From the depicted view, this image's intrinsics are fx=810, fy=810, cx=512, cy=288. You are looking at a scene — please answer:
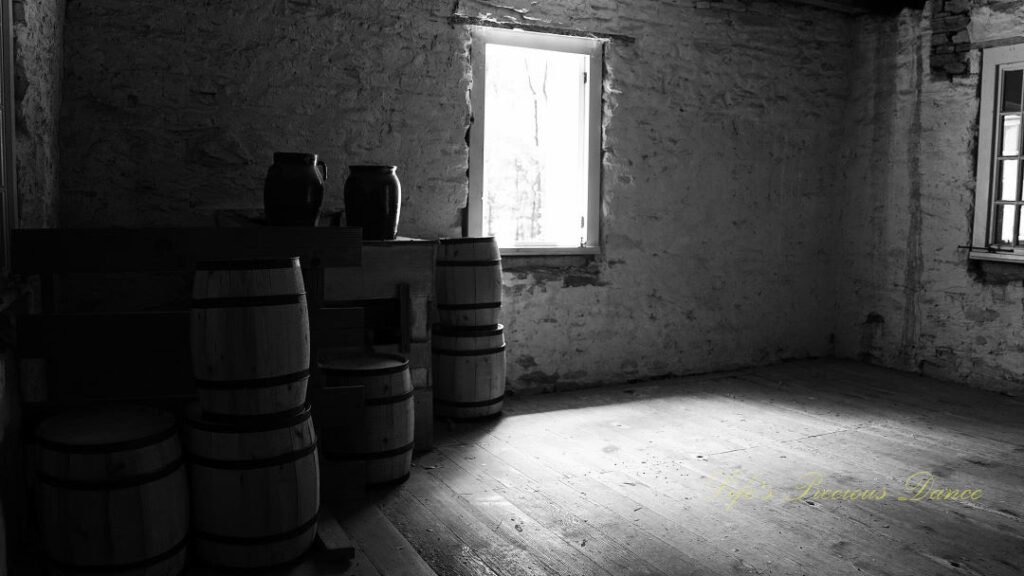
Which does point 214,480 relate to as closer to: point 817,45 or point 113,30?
point 113,30

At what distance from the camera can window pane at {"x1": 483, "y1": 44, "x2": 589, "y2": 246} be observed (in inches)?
189

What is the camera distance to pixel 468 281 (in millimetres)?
4109

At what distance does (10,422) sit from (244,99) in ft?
7.05

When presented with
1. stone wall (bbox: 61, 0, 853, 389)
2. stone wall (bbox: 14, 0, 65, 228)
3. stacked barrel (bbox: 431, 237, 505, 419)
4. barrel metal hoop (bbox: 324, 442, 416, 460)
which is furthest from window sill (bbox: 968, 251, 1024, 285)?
stone wall (bbox: 14, 0, 65, 228)

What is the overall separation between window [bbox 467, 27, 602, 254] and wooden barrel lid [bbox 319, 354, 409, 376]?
1.48 m

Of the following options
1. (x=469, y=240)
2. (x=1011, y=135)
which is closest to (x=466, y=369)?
(x=469, y=240)

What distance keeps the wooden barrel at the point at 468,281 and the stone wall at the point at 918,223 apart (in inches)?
127

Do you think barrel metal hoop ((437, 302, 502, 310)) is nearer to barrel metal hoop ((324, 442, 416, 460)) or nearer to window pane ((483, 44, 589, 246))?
window pane ((483, 44, 589, 246))

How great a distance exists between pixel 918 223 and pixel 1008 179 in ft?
2.06

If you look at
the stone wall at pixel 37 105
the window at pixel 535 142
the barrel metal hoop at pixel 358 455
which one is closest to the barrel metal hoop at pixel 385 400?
the barrel metal hoop at pixel 358 455

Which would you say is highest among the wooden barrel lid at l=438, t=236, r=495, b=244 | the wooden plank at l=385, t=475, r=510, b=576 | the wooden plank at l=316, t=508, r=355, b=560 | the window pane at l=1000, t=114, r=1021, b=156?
the window pane at l=1000, t=114, r=1021, b=156

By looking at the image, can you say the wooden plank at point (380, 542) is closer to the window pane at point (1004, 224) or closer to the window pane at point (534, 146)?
the window pane at point (534, 146)

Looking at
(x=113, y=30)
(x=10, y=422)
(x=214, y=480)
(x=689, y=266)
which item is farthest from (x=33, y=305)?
(x=689, y=266)

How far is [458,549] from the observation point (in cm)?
263
